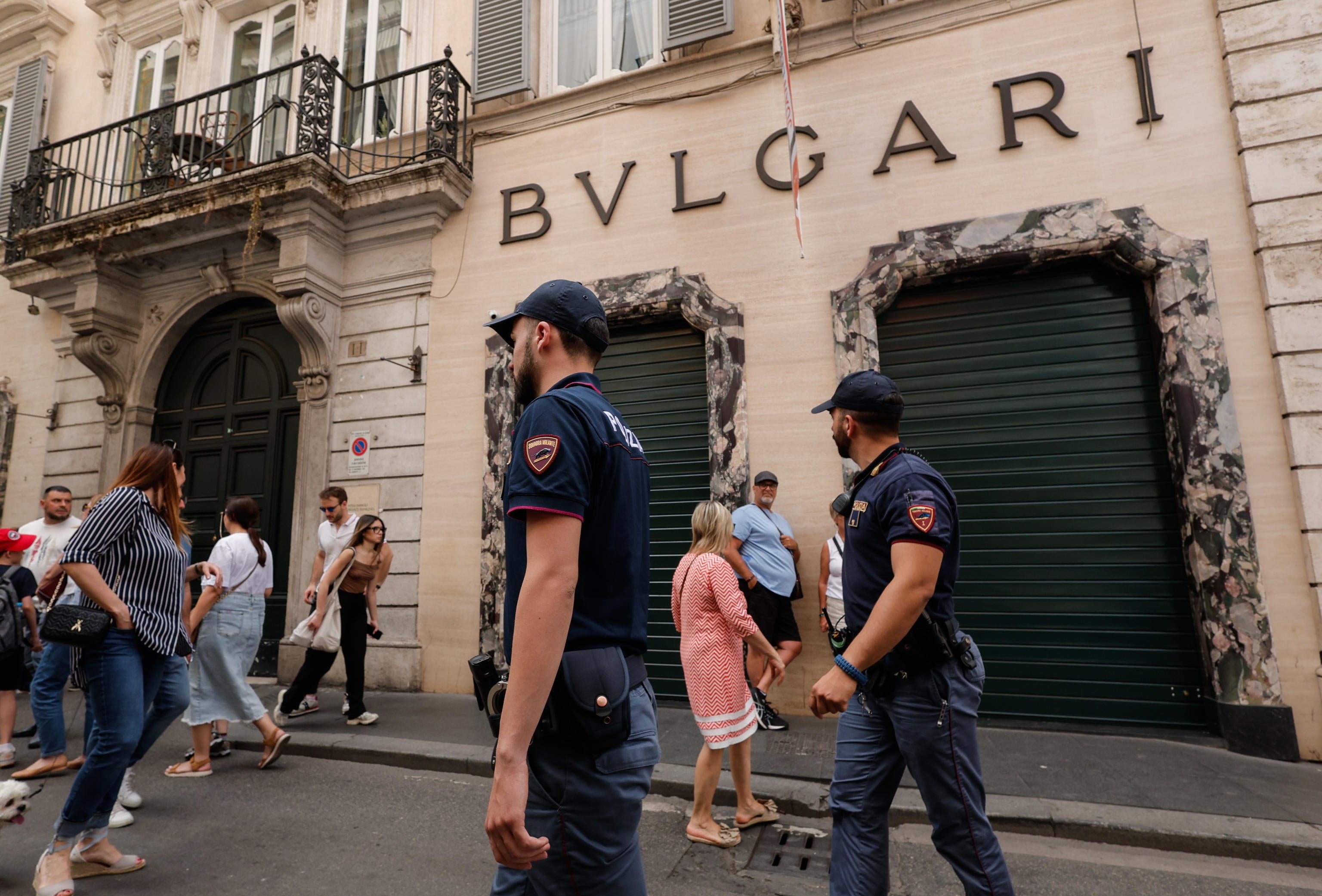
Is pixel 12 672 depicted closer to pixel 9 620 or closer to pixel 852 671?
pixel 9 620

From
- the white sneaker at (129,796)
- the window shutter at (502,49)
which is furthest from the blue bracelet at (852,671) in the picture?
the window shutter at (502,49)

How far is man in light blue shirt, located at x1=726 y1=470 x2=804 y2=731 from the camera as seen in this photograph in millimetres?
5652

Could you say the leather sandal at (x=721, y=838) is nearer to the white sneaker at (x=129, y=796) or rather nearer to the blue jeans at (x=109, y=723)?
the blue jeans at (x=109, y=723)

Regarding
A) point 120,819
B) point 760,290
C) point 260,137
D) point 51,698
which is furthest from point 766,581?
point 260,137

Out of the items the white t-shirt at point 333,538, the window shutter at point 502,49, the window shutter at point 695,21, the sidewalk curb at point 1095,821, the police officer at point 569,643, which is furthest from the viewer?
the window shutter at point 502,49

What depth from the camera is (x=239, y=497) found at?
486 cm

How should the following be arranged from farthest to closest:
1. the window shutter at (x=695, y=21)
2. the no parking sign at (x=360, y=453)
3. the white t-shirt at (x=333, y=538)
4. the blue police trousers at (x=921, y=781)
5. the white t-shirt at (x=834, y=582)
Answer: the no parking sign at (x=360, y=453)
the window shutter at (x=695, y=21)
the white t-shirt at (x=333, y=538)
the white t-shirt at (x=834, y=582)
the blue police trousers at (x=921, y=781)

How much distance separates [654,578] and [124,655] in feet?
14.9

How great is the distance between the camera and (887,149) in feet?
21.2

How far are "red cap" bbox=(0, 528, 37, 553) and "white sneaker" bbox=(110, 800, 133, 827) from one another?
7.81 feet

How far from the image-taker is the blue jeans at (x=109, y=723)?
9.51ft

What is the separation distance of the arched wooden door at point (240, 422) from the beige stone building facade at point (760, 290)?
2.0 inches

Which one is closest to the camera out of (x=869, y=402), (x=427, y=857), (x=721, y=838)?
(x=869, y=402)

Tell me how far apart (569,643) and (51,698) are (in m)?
4.75
